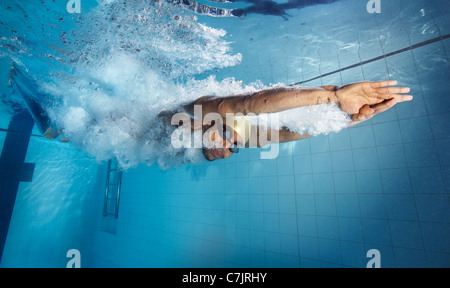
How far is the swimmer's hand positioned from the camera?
1.51 meters

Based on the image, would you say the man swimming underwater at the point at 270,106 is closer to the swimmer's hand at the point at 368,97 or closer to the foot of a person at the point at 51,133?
the swimmer's hand at the point at 368,97

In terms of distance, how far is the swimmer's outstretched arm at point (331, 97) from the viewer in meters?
1.54

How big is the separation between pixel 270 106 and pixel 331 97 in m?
0.51

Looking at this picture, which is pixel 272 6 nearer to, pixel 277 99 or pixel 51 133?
pixel 277 99

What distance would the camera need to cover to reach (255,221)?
4.49m

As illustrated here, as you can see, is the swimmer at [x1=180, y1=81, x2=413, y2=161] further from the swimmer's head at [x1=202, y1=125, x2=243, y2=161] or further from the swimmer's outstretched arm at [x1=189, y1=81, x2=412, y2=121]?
the swimmer's head at [x1=202, y1=125, x2=243, y2=161]

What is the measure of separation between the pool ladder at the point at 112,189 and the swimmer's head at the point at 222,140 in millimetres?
7115

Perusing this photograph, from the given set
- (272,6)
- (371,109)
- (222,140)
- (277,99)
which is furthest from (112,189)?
(371,109)

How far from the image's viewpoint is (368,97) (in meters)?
1.64

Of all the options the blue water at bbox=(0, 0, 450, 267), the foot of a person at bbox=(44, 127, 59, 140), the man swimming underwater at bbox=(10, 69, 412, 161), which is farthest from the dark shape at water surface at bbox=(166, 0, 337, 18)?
the foot of a person at bbox=(44, 127, 59, 140)

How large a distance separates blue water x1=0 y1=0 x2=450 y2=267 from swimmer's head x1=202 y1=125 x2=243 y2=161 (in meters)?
1.68

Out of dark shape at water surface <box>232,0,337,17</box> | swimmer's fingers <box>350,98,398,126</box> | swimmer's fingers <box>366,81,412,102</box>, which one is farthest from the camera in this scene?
dark shape at water surface <box>232,0,337,17</box>

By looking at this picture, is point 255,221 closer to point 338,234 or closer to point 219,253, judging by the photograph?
point 219,253

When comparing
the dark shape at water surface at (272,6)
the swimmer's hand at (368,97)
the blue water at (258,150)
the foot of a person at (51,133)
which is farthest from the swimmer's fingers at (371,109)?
the foot of a person at (51,133)
